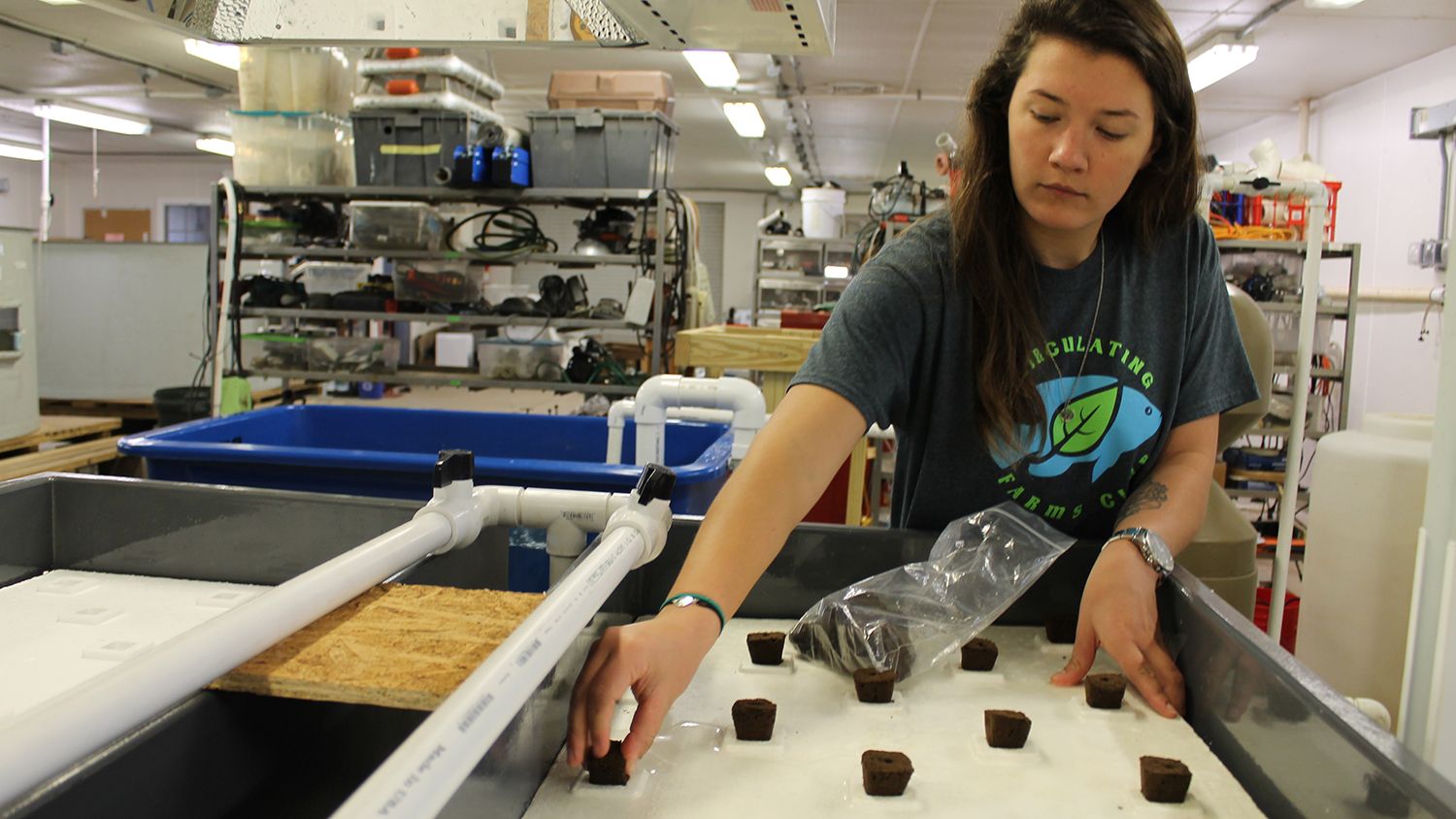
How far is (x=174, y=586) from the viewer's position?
1.33 metres

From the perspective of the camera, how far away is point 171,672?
0.57 metres

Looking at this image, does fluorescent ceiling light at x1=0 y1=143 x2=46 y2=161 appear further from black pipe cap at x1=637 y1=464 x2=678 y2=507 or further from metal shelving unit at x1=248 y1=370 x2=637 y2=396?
black pipe cap at x1=637 y1=464 x2=678 y2=507

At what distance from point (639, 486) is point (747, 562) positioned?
0.13 metres

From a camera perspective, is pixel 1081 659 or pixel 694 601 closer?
pixel 694 601

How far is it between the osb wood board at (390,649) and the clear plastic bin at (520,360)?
12.9 feet

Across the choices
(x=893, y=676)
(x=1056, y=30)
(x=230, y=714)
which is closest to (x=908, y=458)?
(x=893, y=676)

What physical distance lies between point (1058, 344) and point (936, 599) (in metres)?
0.34

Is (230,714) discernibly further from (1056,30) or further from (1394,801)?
(1056,30)

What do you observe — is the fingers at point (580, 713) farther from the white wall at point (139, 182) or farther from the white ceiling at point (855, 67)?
the white wall at point (139, 182)

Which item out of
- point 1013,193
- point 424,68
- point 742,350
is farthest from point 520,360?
point 1013,193

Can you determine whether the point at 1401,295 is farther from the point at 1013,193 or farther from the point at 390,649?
the point at 390,649

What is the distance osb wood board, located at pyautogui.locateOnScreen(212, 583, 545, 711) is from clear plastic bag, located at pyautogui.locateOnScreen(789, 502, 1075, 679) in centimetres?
34

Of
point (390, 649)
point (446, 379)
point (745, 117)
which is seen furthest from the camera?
point (745, 117)

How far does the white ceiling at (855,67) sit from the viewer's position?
595 centimetres
